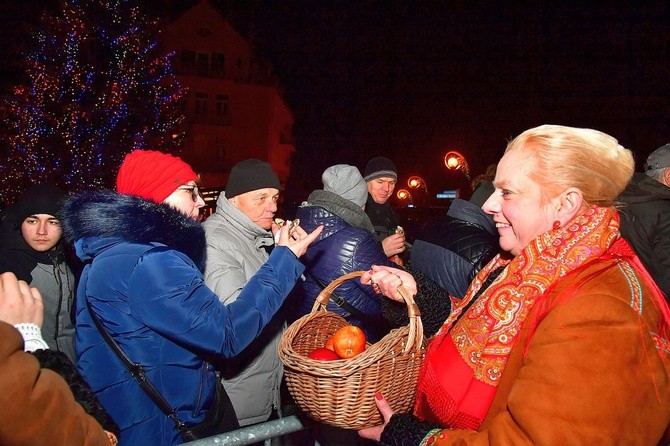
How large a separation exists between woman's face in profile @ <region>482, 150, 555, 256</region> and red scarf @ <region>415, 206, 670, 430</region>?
12 cm

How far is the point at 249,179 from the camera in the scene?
3.57 m

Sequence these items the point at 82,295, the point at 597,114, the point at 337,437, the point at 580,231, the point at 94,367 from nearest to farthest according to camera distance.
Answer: the point at 580,231 → the point at 94,367 → the point at 82,295 → the point at 337,437 → the point at 597,114

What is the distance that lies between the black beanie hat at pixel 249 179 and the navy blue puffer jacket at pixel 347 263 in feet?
1.74

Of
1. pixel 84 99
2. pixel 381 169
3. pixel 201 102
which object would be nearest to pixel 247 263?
pixel 381 169

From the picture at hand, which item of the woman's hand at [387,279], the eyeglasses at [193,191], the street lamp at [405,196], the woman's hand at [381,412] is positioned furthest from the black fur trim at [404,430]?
the street lamp at [405,196]

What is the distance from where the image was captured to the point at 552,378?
1.30 m

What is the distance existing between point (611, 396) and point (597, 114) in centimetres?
2196

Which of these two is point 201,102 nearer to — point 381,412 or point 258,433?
point 258,433

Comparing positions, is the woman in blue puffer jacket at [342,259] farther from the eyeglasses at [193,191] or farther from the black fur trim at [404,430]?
the black fur trim at [404,430]

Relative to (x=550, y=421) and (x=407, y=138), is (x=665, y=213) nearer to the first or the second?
(x=550, y=421)

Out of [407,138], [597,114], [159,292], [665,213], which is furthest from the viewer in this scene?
[407,138]

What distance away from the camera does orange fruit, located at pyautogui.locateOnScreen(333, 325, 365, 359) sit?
2104mm

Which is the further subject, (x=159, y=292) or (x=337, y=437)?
(x=337, y=437)

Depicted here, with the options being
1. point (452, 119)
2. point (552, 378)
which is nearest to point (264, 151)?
point (452, 119)
